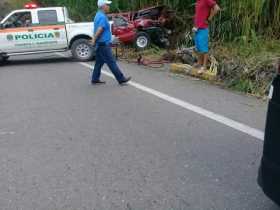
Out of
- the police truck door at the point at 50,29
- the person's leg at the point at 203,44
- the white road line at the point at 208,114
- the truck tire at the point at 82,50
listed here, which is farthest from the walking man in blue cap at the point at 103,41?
the police truck door at the point at 50,29

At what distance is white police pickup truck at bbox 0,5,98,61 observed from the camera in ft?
51.7

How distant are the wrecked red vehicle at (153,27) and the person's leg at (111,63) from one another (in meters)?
6.90

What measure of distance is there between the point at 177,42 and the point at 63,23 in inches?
149

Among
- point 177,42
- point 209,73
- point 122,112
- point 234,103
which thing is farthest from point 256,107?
point 177,42

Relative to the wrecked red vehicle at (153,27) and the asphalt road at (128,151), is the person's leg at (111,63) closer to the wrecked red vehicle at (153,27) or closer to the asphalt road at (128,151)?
the asphalt road at (128,151)

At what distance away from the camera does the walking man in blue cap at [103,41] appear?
10484 mm

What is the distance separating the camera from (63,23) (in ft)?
52.5

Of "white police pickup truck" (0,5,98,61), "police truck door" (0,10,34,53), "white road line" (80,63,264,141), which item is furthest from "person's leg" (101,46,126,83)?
"police truck door" (0,10,34,53)

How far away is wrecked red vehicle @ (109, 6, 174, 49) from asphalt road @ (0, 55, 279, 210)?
766 centimetres

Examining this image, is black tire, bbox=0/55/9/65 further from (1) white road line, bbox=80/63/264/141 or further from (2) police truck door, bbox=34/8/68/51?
(1) white road line, bbox=80/63/264/141

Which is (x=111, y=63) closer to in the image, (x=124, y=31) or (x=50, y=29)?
(x=50, y=29)

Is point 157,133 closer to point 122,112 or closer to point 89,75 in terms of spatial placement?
point 122,112

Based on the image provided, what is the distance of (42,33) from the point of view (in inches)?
623

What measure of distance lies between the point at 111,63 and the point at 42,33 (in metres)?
5.88
